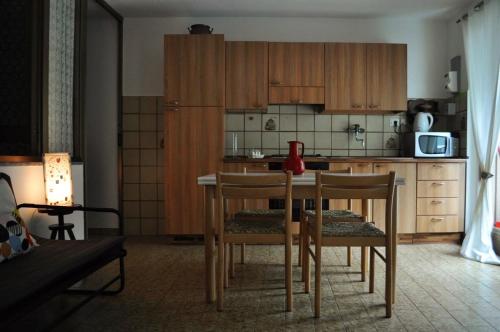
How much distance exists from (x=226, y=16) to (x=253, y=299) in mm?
3216

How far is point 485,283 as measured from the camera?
102 inches

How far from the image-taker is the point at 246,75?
3.79m

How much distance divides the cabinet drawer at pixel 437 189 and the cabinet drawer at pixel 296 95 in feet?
4.56

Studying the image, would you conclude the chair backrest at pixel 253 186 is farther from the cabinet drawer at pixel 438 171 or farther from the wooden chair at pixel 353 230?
the cabinet drawer at pixel 438 171

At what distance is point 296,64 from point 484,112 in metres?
1.90

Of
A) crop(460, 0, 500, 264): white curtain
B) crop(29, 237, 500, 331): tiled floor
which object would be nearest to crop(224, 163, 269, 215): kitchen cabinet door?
crop(29, 237, 500, 331): tiled floor

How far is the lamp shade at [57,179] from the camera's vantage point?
2461 mm

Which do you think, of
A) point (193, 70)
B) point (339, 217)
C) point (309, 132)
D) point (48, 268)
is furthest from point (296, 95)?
Result: point (48, 268)

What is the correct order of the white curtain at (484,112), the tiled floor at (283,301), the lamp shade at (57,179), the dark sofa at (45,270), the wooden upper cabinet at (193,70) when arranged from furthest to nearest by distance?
the wooden upper cabinet at (193,70), the white curtain at (484,112), the lamp shade at (57,179), the tiled floor at (283,301), the dark sofa at (45,270)

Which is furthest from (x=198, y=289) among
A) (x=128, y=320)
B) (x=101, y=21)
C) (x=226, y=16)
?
(x=101, y=21)

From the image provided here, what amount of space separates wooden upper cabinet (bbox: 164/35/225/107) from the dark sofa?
1857 millimetres

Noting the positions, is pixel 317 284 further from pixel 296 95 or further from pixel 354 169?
pixel 296 95

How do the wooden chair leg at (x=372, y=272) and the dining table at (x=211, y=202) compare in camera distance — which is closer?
the dining table at (x=211, y=202)

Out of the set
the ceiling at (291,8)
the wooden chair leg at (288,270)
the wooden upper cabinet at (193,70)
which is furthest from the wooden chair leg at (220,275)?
the ceiling at (291,8)
